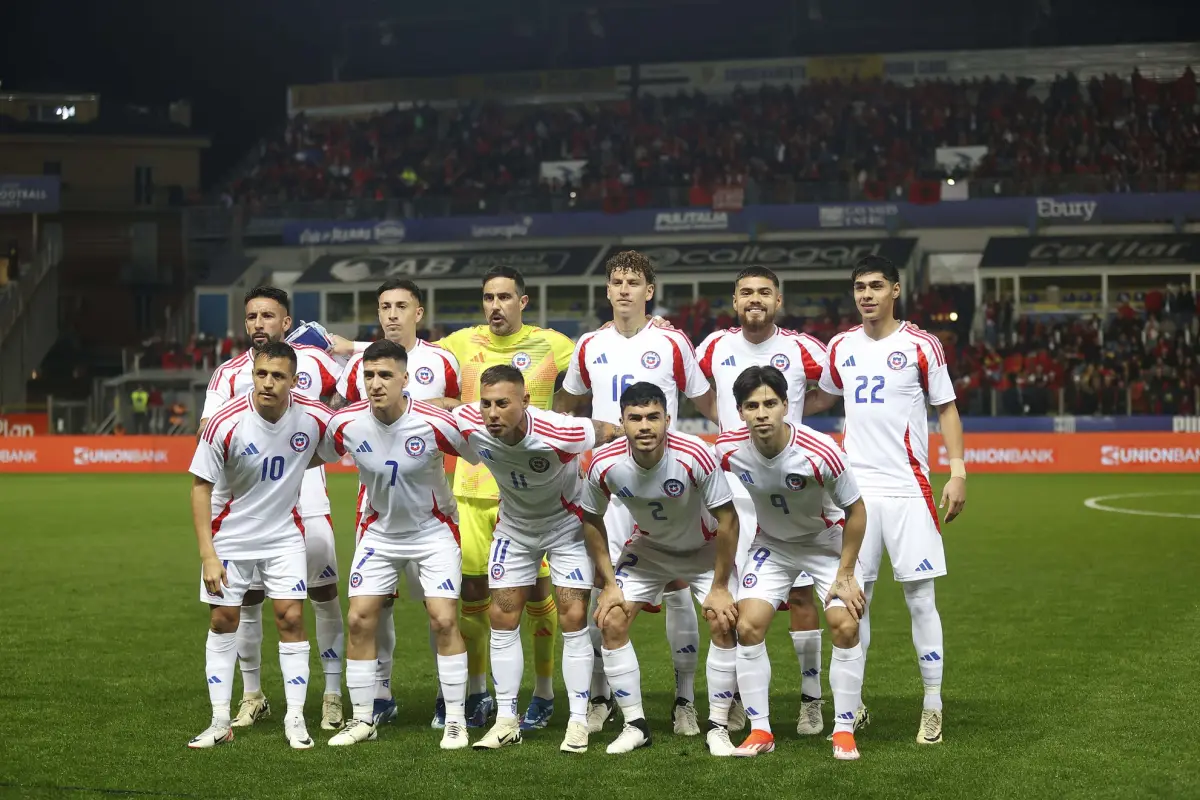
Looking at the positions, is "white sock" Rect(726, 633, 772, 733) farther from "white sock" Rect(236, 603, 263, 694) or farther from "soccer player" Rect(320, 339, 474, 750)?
"white sock" Rect(236, 603, 263, 694)

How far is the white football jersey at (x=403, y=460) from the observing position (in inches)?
300

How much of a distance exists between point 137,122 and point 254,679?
4566 centimetres

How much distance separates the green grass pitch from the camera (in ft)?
21.5

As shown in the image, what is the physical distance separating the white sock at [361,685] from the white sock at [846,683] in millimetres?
2452

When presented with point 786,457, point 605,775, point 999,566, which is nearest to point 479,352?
point 786,457

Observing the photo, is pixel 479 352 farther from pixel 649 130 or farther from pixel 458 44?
pixel 458 44

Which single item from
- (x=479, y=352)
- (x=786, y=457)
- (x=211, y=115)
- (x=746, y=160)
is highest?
(x=211, y=115)

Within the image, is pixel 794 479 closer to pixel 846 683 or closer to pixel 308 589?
pixel 846 683

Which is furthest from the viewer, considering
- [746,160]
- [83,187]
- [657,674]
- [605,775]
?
[83,187]

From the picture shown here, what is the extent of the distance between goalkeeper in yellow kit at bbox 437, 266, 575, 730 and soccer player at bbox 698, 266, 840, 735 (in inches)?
39.3

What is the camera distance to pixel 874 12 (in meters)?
48.0

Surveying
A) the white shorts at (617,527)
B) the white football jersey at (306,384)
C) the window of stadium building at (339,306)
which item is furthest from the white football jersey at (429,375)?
the window of stadium building at (339,306)

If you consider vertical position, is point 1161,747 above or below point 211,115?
below

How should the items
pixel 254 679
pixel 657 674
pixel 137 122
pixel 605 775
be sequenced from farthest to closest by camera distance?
1. pixel 137 122
2. pixel 657 674
3. pixel 254 679
4. pixel 605 775
